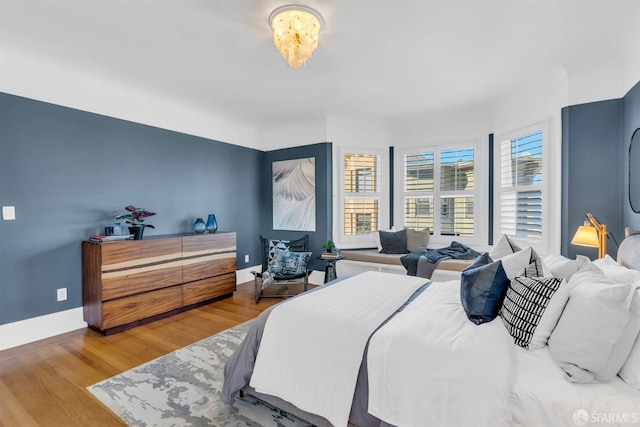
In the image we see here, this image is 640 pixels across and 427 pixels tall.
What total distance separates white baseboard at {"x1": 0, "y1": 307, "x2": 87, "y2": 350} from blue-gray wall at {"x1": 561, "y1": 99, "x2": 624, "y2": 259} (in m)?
5.05

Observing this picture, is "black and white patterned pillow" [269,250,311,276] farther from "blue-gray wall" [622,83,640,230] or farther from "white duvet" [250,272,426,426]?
"blue-gray wall" [622,83,640,230]

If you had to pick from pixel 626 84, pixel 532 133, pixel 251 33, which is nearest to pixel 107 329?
pixel 251 33

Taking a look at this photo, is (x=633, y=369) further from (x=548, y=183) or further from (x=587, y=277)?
(x=548, y=183)

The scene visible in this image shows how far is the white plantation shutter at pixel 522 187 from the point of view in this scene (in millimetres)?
3359

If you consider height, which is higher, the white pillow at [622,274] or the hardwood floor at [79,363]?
the white pillow at [622,274]

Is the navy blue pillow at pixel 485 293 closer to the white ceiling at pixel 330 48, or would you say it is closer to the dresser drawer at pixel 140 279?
the white ceiling at pixel 330 48

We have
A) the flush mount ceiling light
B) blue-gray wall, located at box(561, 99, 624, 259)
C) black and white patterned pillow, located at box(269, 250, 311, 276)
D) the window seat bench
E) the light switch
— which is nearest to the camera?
the flush mount ceiling light

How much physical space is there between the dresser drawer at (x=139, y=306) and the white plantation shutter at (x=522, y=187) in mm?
4176

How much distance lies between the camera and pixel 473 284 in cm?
168

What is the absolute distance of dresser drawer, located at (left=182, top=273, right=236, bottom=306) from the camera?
3.56 meters

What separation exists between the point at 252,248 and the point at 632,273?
4449 mm

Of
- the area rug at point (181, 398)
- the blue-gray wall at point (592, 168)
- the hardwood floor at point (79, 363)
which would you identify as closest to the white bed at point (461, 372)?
the area rug at point (181, 398)

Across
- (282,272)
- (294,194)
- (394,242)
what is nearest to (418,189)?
(394,242)

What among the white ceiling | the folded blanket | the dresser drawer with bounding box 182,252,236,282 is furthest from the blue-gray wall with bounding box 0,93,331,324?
the folded blanket
